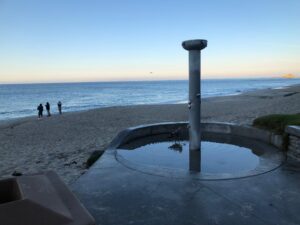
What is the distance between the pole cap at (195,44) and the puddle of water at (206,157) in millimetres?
2713

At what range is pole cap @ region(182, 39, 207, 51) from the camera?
6.04 m

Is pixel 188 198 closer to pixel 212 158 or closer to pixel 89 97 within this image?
pixel 212 158

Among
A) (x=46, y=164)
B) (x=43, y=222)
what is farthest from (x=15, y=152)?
(x=43, y=222)

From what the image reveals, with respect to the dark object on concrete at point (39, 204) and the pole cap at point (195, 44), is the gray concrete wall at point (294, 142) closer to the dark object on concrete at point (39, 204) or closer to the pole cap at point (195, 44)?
the pole cap at point (195, 44)

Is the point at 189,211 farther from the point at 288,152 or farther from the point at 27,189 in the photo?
the point at 288,152

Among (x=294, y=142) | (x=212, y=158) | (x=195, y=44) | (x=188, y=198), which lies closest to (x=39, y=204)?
(x=188, y=198)

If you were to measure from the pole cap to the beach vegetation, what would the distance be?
309 cm

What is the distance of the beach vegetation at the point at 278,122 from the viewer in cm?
673

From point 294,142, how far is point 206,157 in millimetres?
2034

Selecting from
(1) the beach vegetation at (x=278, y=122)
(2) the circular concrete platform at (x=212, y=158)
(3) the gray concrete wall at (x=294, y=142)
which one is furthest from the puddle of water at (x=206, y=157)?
(1) the beach vegetation at (x=278, y=122)

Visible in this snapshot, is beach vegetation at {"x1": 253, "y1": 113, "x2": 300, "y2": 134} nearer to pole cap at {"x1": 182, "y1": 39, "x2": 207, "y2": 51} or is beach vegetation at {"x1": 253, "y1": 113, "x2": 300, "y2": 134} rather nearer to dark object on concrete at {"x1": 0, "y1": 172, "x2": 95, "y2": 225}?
pole cap at {"x1": 182, "y1": 39, "x2": 207, "y2": 51}

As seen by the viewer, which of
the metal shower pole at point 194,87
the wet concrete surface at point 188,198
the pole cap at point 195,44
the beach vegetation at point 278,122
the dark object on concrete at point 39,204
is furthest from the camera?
the beach vegetation at point 278,122

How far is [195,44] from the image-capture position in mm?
6082

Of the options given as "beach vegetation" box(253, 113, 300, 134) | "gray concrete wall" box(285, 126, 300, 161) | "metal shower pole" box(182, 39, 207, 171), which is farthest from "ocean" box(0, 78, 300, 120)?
"gray concrete wall" box(285, 126, 300, 161)
